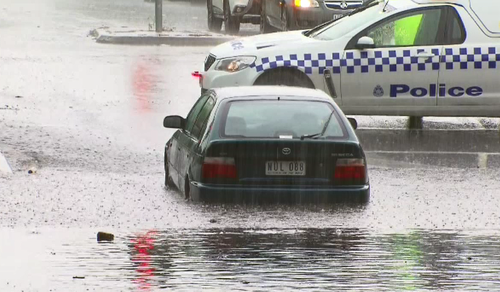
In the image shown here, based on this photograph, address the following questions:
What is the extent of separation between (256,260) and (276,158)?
2.07m

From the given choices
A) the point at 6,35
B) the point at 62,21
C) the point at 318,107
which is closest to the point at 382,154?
the point at 318,107

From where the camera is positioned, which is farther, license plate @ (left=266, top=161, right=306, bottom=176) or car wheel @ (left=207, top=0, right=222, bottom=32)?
car wheel @ (left=207, top=0, right=222, bottom=32)

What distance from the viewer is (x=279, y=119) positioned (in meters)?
11.6

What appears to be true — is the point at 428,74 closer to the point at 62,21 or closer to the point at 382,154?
the point at 382,154

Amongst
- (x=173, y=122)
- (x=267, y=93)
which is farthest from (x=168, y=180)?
(x=267, y=93)

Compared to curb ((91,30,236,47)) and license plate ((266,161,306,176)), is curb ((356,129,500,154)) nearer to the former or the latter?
license plate ((266,161,306,176))

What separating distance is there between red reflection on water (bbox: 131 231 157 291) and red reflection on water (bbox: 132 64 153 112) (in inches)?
333

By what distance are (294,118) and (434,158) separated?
420cm

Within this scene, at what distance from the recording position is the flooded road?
8539 mm

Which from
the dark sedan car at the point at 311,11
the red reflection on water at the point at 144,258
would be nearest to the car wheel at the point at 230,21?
the dark sedan car at the point at 311,11

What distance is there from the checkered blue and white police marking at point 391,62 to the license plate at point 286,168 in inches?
205

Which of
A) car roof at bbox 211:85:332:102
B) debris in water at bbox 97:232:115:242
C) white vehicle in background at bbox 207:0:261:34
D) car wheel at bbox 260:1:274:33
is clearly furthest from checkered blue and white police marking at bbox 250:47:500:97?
white vehicle in background at bbox 207:0:261:34

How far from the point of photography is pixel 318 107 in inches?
467

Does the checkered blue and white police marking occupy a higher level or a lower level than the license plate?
lower
